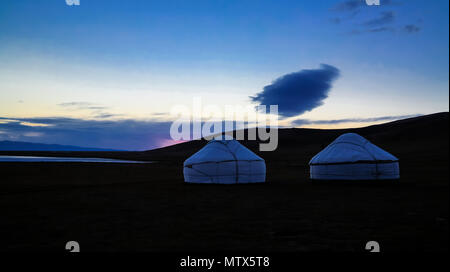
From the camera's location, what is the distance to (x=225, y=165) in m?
14.6

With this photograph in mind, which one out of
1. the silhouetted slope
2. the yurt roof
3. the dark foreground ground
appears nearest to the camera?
the dark foreground ground

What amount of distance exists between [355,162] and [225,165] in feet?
16.4

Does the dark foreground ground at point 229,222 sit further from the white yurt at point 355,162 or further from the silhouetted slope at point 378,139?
the silhouetted slope at point 378,139

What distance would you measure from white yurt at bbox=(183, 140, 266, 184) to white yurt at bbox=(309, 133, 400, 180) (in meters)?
2.70

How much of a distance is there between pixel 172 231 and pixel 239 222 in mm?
1311

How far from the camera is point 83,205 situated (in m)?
8.86

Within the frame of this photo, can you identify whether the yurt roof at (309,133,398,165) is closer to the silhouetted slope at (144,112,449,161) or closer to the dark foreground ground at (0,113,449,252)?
the dark foreground ground at (0,113,449,252)

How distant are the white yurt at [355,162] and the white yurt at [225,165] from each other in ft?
8.84

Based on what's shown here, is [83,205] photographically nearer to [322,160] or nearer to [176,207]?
[176,207]

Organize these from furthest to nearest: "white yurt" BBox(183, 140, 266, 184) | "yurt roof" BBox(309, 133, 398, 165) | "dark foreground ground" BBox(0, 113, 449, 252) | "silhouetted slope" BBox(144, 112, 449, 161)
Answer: "silhouetted slope" BBox(144, 112, 449, 161) < "white yurt" BBox(183, 140, 266, 184) < "yurt roof" BBox(309, 133, 398, 165) < "dark foreground ground" BBox(0, 113, 449, 252)

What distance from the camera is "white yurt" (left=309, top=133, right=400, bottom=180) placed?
13.8 m

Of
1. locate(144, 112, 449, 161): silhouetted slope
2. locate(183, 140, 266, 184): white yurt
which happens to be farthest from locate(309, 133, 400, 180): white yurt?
locate(144, 112, 449, 161): silhouetted slope

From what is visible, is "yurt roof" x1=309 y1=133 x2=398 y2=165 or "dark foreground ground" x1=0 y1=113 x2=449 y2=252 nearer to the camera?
"dark foreground ground" x1=0 y1=113 x2=449 y2=252
